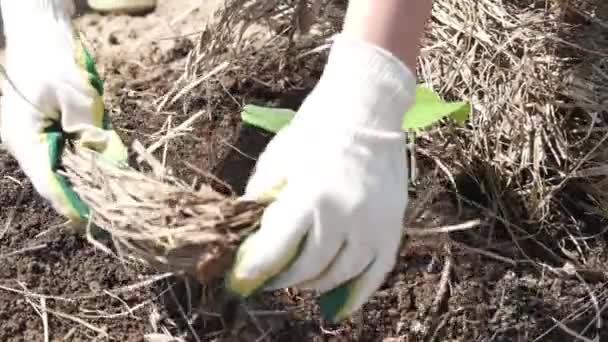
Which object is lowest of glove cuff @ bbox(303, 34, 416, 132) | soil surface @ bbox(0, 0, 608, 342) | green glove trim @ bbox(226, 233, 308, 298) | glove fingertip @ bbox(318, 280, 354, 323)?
soil surface @ bbox(0, 0, 608, 342)

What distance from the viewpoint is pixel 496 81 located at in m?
1.36

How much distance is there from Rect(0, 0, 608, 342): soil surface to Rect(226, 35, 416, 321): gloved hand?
23cm

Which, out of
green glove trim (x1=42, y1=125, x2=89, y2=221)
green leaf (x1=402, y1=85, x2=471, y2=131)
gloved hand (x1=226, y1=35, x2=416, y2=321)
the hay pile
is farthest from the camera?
the hay pile

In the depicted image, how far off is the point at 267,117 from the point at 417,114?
0.17 m

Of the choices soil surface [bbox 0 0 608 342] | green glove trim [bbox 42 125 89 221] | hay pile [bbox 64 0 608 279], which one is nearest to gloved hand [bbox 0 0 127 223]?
green glove trim [bbox 42 125 89 221]

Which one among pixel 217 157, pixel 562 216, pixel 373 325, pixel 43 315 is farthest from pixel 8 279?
pixel 562 216

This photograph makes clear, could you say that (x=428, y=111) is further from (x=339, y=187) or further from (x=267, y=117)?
(x=339, y=187)

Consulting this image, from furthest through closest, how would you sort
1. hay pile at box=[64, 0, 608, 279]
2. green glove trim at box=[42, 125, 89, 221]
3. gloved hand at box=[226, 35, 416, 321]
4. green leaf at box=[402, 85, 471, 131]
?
hay pile at box=[64, 0, 608, 279] < green leaf at box=[402, 85, 471, 131] < green glove trim at box=[42, 125, 89, 221] < gloved hand at box=[226, 35, 416, 321]

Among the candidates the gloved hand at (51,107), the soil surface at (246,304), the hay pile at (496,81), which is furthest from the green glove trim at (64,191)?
the hay pile at (496,81)

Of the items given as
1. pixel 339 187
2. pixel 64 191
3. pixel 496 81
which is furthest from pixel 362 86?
pixel 496 81

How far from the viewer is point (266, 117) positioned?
1.17 metres

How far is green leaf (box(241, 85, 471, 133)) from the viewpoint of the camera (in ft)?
3.77

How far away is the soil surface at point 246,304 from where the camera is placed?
1.18 metres

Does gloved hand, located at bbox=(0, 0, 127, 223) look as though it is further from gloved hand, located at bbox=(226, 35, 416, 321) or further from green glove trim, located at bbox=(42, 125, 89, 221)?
gloved hand, located at bbox=(226, 35, 416, 321)
